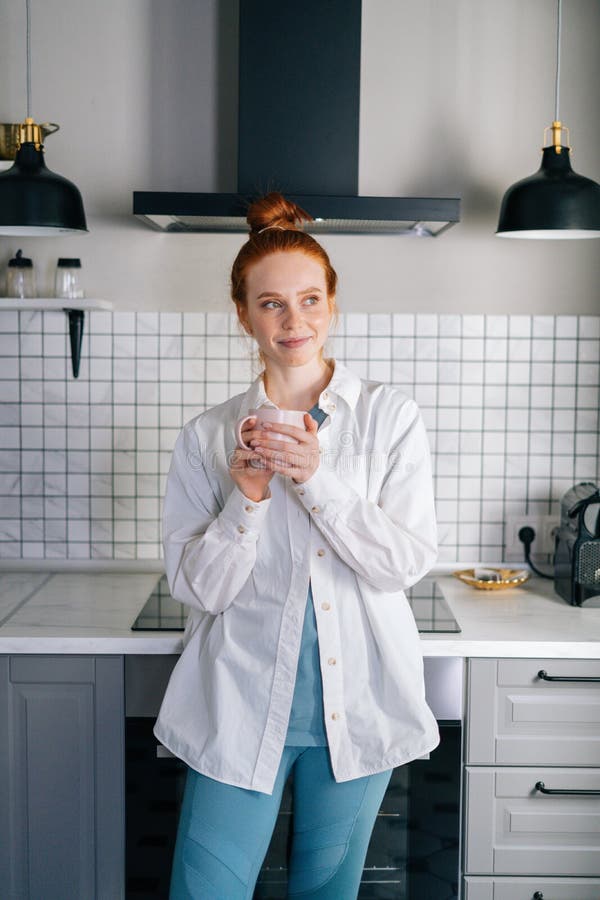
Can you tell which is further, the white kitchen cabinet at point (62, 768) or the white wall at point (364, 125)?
the white wall at point (364, 125)

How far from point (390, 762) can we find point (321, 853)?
0.20 meters

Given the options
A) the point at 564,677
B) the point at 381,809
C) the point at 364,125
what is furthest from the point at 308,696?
the point at 364,125

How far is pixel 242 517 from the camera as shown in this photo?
1684 millimetres

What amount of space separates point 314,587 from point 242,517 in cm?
18

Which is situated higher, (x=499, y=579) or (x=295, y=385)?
(x=295, y=385)

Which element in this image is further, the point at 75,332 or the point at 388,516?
the point at 75,332

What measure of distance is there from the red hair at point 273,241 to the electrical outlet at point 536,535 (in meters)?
1.17

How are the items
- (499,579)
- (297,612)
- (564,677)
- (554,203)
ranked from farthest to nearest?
(499,579), (554,203), (564,677), (297,612)

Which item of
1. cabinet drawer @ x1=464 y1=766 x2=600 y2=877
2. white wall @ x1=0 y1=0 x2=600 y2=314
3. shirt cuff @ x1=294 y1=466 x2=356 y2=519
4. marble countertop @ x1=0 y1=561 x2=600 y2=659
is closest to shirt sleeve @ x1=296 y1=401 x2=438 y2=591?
shirt cuff @ x1=294 y1=466 x2=356 y2=519

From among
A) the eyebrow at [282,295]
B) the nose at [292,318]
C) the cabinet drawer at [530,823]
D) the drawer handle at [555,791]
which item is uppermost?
the eyebrow at [282,295]

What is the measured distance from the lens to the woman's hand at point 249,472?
1.65m

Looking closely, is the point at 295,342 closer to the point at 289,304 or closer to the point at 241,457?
the point at 289,304

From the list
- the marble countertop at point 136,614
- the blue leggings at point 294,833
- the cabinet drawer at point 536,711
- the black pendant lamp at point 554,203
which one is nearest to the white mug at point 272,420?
the blue leggings at point 294,833

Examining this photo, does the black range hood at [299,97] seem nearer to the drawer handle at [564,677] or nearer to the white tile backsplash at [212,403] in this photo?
the white tile backsplash at [212,403]
